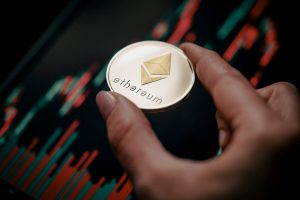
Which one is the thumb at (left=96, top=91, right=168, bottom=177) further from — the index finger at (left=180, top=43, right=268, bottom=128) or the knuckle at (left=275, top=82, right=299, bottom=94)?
the knuckle at (left=275, top=82, right=299, bottom=94)

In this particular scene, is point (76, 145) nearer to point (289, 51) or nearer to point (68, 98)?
point (68, 98)

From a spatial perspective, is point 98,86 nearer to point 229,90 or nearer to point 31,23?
point 31,23

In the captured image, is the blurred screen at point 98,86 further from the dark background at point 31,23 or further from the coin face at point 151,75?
the coin face at point 151,75

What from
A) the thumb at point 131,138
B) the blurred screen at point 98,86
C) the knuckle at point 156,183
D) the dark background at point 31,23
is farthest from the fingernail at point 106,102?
the dark background at point 31,23

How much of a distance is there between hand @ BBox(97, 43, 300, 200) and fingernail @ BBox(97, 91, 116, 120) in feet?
0.11

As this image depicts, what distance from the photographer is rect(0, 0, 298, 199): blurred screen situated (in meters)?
1.05

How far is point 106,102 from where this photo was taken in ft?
2.47

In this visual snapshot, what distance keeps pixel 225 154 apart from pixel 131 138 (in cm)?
21

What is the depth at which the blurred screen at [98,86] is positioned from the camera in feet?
3.43

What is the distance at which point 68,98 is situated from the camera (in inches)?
46.6

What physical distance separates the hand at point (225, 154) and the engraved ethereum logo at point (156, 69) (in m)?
0.22

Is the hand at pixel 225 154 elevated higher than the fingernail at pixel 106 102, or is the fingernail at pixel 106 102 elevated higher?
the fingernail at pixel 106 102

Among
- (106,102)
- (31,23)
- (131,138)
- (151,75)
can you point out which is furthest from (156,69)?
(31,23)

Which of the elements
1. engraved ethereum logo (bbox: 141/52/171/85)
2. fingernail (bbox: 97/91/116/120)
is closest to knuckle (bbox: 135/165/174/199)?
fingernail (bbox: 97/91/116/120)
